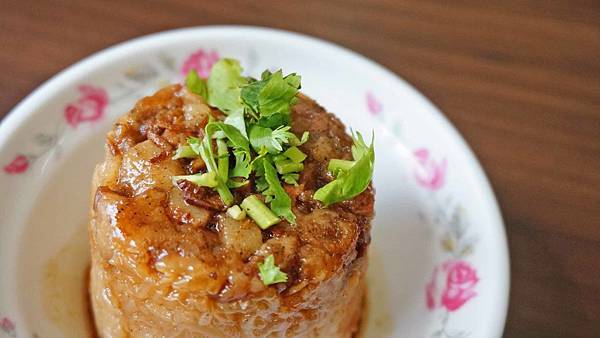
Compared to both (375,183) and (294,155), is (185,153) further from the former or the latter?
(375,183)

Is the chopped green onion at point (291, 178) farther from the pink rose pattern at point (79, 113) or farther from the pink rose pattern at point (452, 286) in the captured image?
the pink rose pattern at point (79, 113)

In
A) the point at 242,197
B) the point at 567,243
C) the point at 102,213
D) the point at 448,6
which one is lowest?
the point at 102,213

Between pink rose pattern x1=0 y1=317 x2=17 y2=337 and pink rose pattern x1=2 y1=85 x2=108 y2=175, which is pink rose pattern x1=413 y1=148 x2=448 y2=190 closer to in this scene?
pink rose pattern x1=2 y1=85 x2=108 y2=175

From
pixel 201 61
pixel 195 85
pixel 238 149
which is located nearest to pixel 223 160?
pixel 238 149

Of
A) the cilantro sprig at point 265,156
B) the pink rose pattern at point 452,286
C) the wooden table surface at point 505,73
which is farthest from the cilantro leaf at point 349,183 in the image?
the wooden table surface at point 505,73

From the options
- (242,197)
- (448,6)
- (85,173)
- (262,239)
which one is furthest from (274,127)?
(448,6)

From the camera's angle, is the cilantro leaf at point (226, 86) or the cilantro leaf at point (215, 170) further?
the cilantro leaf at point (226, 86)

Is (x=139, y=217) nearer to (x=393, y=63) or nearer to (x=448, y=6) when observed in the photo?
(x=393, y=63)
